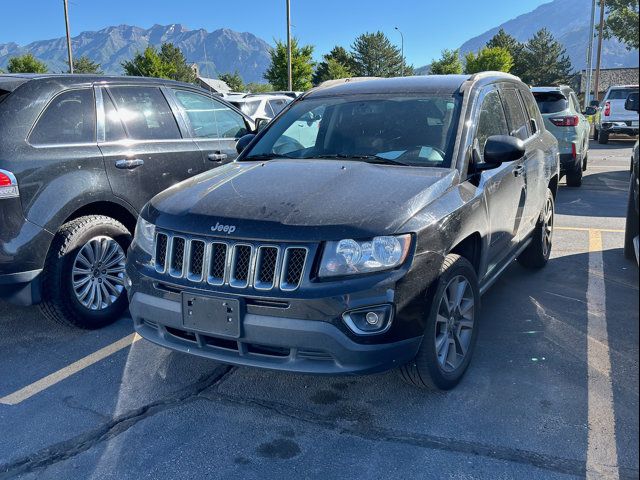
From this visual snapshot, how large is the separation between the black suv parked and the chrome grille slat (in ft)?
4.50

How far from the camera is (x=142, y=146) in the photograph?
4.77 meters

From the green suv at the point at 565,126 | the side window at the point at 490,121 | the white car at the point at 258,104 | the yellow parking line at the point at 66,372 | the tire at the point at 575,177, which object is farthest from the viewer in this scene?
the white car at the point at 258,104

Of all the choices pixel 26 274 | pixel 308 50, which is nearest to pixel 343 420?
pixel 26 274

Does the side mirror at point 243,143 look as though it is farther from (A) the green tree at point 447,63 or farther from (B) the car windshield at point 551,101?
(A) the green tree at point 447,63

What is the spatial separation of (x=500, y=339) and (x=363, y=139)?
1.64m

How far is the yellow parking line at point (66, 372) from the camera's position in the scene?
11.3 feet

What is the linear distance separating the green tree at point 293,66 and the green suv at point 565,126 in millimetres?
28765

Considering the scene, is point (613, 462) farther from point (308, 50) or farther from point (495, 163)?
point (308, 50)

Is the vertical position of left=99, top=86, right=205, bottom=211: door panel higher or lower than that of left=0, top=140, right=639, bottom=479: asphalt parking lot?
higher

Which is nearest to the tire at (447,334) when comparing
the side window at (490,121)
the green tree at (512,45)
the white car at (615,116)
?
the side window at (490,121)

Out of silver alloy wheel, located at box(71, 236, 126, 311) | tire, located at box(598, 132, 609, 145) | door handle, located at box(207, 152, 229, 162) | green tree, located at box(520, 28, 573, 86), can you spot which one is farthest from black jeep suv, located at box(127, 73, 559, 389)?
green tree, located at box(520, 28, 573, 86)

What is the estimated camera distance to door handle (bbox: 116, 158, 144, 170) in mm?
4521

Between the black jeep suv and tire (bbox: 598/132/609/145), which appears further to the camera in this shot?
tire (bbox: 598/132/609/145)

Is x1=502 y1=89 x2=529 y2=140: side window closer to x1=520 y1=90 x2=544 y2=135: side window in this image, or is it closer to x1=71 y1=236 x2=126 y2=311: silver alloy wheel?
x1=520 y1=90 x2=544 y2=135: side window
